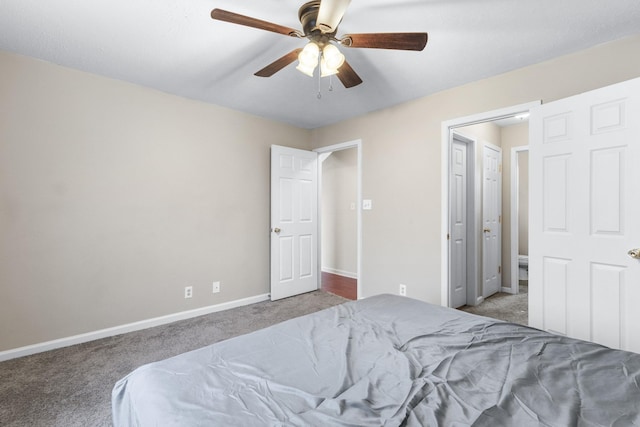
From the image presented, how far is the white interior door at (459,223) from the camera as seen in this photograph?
347 cm

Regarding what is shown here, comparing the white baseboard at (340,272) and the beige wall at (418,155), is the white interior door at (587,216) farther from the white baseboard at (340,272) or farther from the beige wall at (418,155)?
the white baseboard at (340,272)

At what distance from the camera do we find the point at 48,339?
→ 2473 millimetres

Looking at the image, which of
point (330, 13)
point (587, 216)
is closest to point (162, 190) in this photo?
point (330, 13)

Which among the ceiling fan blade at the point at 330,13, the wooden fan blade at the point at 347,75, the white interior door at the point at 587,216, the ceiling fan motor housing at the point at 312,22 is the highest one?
the ceiling fan motor housing at the point at 312,22

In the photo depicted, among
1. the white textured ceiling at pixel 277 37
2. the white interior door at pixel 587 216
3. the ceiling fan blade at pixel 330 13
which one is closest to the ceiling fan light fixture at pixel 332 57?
the ceiling fan blade at pixel 330 13

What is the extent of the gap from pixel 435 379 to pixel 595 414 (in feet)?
1.38

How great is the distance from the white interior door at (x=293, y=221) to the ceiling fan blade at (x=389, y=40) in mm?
2337

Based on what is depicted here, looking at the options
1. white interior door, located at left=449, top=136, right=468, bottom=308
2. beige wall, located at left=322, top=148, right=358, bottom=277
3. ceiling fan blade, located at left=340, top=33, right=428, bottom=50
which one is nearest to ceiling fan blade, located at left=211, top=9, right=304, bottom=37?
ceiling fan blade, located at left=340, top=33, right=428, bottom=50

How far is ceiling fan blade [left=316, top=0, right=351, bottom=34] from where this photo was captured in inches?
52.8

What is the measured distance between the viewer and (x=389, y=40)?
1618mm

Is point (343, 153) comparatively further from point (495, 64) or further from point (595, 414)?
point (595, 414)

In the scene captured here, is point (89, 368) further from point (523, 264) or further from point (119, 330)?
point (523, 264)

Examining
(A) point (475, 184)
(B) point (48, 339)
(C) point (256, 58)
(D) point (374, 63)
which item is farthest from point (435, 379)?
(A) point (475, 184)

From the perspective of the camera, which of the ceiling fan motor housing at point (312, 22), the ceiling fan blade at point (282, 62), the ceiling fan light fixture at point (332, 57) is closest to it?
A: the ceiling fan motor housing at point (312, 22)
